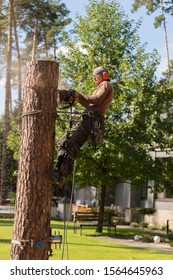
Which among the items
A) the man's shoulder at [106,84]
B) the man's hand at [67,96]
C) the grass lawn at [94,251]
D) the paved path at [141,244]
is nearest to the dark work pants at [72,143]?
the man's hand at [67,96]

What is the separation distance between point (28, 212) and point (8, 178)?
3467cm

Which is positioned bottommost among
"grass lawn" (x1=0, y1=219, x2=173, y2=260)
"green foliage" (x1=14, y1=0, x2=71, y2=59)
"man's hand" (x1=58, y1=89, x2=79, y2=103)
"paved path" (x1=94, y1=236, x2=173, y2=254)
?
"paved path" (x1=94, y1=236, x2=173, y2=254)

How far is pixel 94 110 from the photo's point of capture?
8.03 metres

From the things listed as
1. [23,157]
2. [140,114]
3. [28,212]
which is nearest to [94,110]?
[23,157]

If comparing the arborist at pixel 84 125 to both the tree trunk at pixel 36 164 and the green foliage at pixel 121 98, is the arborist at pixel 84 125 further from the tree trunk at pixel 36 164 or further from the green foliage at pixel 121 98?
the green foliage at pixel 121 98

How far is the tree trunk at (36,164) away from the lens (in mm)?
7238

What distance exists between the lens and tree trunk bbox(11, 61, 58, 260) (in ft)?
23.7

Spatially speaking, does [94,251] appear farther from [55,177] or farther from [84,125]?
[55,177]

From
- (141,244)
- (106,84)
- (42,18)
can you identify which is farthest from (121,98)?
(42,18)

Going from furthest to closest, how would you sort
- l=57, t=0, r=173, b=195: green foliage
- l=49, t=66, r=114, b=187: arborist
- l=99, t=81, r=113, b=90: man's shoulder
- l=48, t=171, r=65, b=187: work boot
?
l=57, t=0, r=173, b=195: green foliage < l=99, t=81, r=113, b=90: man's shoulder < l=49, t=66, r=114, b=187: arborist < l=48, t=171, r=65, b=187: work boot

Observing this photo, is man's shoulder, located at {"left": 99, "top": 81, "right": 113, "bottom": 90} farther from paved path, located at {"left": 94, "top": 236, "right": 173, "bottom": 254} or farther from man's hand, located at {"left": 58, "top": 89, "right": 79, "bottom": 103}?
paved path, located at {"left": 94, "top": 236, "right": 173, "bottom": 254}

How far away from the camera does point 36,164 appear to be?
733cm

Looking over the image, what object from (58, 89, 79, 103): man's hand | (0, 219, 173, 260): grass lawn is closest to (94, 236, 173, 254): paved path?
(0, 219, 173, 260): grass lawn
